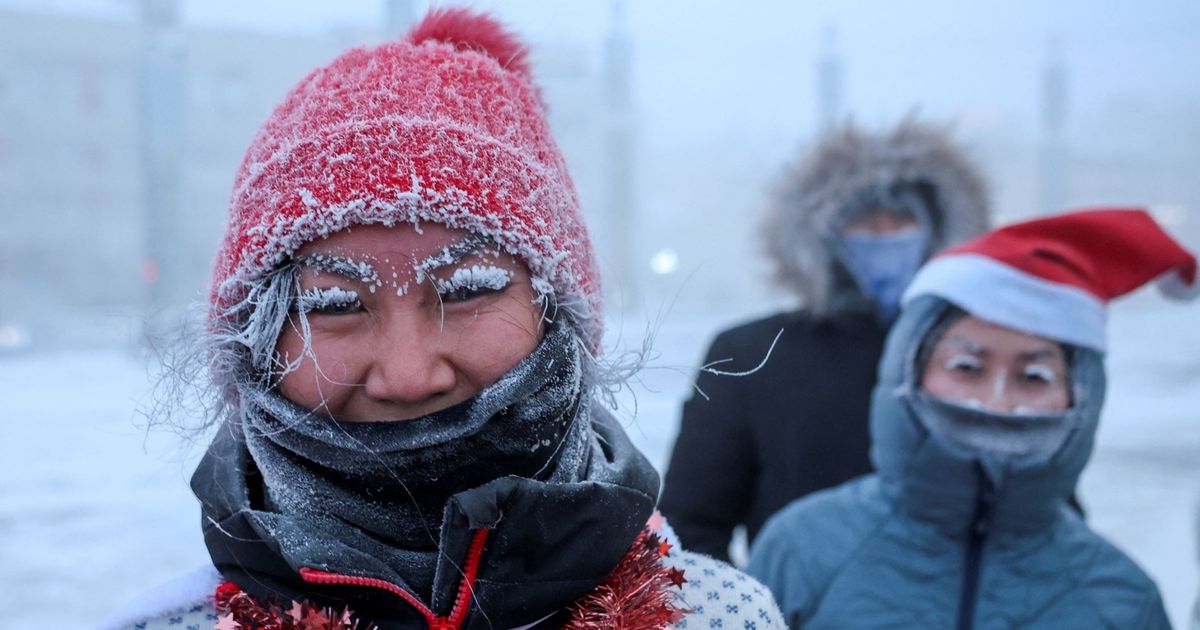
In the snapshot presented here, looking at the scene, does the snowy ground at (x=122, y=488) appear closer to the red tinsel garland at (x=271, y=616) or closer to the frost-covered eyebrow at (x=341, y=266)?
the red tinsel garland at (x=271, y=616)

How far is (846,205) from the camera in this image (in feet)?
9.29

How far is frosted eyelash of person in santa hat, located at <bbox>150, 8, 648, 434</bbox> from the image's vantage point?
1.07 meters

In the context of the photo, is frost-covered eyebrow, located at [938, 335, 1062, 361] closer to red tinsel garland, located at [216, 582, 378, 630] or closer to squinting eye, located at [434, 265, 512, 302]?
squinting eye, located at [434, 265, 512, 302]

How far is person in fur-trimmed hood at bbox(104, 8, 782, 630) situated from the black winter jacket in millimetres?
1206

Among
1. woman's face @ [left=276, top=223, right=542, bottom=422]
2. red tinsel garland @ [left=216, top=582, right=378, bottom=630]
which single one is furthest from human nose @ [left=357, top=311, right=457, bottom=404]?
red tinsel garland @ [left=216, top=582, right=378, bottom=630]

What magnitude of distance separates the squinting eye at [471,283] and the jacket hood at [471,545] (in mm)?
221

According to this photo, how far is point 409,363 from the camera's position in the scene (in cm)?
103

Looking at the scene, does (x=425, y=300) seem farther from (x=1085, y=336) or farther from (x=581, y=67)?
(x=581, y=67)

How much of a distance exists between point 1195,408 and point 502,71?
9846 millimetres

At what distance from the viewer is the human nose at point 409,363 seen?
3.35ft

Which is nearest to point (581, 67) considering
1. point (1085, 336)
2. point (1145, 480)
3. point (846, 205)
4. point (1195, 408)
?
point (1195, 408)

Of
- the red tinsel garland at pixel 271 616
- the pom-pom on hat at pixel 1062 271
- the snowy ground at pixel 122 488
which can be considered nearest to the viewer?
the red tinsel garland at pixel 271 616

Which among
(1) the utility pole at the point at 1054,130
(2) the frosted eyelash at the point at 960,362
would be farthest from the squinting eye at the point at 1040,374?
(1) the utility pole at the point at 1054,130

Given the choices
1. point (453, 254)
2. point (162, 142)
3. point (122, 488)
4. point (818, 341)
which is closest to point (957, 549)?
point (818, 341)
